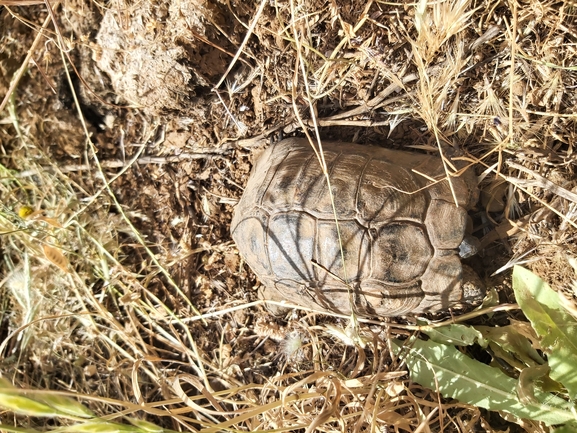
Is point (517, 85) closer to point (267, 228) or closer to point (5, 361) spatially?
point (267, 228)

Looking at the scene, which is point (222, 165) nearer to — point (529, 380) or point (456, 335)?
point (456, 335)

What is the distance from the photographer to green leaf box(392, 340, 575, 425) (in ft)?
7.22

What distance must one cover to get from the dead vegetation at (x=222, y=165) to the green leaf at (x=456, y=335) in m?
0.16

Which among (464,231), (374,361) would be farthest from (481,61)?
(374,361)

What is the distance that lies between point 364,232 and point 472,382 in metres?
0.94

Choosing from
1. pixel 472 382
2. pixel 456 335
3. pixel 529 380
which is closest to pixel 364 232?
pixel 456 335

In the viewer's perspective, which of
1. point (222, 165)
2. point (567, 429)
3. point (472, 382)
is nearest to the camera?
point (567, 429)

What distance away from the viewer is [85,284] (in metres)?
3.03

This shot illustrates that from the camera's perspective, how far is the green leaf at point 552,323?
215 centimetres

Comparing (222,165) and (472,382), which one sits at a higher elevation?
(222,165)

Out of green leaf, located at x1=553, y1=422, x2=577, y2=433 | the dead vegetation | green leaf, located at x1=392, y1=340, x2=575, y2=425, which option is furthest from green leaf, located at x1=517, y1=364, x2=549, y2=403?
the dead vegetation

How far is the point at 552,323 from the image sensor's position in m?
2.18

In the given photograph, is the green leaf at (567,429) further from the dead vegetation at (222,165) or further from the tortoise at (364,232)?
the tortoise at (364,232)

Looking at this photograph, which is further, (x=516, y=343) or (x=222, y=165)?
(x=222, y=165)
